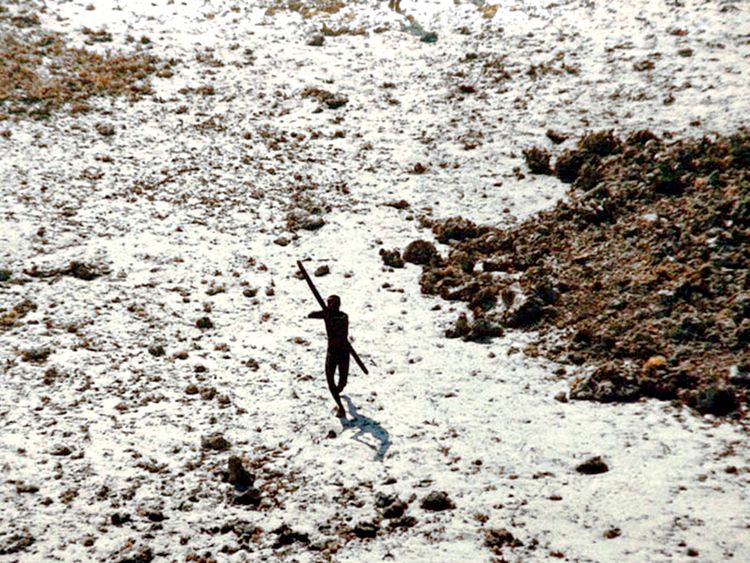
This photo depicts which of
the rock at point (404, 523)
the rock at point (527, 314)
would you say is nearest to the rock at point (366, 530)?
the rock at point (404, 523)

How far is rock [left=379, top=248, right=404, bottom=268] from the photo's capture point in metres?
16.2

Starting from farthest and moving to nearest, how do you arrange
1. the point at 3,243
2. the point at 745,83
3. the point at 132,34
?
the point at 132,34 → the point at 745,83 → the point at 3,243

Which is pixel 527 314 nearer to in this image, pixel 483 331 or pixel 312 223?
pixel 483 331

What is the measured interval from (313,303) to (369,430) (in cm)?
564

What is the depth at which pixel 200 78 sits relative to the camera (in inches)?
1035

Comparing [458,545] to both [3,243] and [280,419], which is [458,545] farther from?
[3,243]

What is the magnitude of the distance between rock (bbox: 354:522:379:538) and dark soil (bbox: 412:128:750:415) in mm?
4553

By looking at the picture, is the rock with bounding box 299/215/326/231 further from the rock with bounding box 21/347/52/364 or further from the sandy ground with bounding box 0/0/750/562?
the rock with bounding box 21/347/52/364

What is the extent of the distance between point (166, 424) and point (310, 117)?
16.5 metres

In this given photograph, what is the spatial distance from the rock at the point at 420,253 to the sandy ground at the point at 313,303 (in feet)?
2.37

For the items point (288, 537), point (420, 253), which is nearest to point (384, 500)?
point (288, 537)

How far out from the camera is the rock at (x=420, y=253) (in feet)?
53.1

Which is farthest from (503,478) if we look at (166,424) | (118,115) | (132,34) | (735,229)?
(132,34)

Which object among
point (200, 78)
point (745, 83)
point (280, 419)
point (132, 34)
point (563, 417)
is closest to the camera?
point (563, 417)
